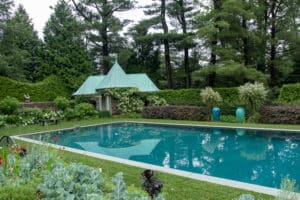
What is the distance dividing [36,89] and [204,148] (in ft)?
50.6

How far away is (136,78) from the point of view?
70.7 feet

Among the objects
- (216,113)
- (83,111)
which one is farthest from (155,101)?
(216,113)

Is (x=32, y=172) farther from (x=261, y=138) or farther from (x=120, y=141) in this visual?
(x=261, y=138)

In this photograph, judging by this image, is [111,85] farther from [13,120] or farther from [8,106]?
[13,120]

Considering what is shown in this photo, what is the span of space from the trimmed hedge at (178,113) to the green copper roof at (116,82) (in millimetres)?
3078

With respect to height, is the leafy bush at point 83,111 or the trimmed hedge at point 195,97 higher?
the trimmed hedge at point 195,97

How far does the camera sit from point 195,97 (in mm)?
19391

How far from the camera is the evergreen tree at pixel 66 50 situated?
79.0 ft

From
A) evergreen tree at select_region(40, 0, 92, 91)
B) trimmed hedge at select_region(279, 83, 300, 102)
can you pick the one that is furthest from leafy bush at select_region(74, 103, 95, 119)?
trimmed hedge at select_region(279, 83, 300, 102)

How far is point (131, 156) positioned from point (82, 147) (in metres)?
2.52

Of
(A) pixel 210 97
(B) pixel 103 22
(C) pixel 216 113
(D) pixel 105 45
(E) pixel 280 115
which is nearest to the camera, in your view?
(E) pixel 280 115

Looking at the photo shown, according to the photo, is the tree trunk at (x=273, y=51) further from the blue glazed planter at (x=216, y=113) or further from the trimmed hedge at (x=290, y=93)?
the blue glazed planter at (x=216, y=113)

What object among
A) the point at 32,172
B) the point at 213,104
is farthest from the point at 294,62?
the point at 32,172

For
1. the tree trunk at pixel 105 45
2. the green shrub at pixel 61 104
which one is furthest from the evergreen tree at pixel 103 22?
the green shrub at pixel 61 104
